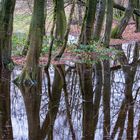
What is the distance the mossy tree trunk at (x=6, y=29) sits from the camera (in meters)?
18.6

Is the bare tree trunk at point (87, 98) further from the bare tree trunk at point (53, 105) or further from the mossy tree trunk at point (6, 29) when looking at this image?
the mossy tree trunk at point (6, 29)

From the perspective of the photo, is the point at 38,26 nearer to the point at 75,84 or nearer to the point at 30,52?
the point at 30,52

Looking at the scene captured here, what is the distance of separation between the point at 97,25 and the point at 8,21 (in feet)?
24.4

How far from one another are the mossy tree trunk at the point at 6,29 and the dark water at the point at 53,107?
74.6 inches

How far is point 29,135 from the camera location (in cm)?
915

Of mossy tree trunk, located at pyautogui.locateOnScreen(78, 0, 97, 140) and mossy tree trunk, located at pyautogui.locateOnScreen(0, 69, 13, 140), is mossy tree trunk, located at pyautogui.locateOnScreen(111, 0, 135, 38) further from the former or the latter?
mossy tree trunk, located at pyautogui.locateOnScreen(0, 69, 13, 140)

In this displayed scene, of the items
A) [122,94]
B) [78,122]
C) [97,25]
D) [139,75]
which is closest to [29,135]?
[78,122]

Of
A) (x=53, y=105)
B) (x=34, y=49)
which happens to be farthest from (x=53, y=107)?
(x=34, y=49)

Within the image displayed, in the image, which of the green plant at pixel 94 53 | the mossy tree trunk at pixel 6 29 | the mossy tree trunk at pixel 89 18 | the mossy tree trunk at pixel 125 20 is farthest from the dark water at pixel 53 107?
the mossy tree trunk at pixel 125 20

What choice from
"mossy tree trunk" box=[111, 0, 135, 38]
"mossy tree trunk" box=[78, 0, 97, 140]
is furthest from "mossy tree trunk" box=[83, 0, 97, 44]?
"mossy tree trunk" box=[111, 0, 135, 38]

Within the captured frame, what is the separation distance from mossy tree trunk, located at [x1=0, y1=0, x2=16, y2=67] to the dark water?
1.90 meters

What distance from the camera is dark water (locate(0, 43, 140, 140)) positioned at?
9.33 meters

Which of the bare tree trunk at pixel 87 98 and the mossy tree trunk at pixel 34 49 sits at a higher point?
the mossy tree trunk at pixel 34 49

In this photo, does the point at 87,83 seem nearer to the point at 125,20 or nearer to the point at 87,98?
the point at 87,98
